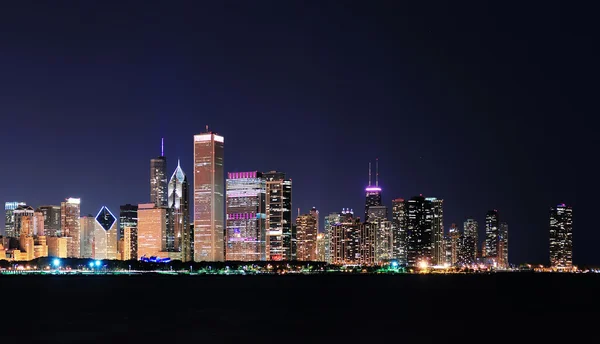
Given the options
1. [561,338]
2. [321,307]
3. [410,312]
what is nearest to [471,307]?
[410,312]

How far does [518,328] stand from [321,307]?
36.8m

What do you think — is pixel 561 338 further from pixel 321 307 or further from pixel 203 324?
pixel 321 307

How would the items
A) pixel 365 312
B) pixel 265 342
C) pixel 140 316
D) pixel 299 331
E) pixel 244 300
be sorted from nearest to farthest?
pixel 265 342, pixel 299 331, pixel 140 316, pixel 365 312, pixel 244 300

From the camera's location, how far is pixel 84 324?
85.2 meters

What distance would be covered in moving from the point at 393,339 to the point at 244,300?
64063mm

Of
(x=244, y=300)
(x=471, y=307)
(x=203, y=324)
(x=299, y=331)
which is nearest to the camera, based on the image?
(x=299, y=331)

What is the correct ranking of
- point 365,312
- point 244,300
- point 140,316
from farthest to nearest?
point 244,300 → point 365,312 → point 140,316

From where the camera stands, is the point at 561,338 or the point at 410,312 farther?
the point at 410,312

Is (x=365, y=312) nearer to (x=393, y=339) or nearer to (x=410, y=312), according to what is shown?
(x=410, y=312)

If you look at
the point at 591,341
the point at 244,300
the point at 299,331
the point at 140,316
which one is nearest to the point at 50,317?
the point at 140,316

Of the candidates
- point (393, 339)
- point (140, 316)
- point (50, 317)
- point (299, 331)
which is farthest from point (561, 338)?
point (50, 317)

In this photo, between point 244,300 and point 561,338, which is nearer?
point 561,338

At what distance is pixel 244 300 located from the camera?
131375mm

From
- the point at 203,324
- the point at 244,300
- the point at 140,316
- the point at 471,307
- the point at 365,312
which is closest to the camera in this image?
the point at 203,324
